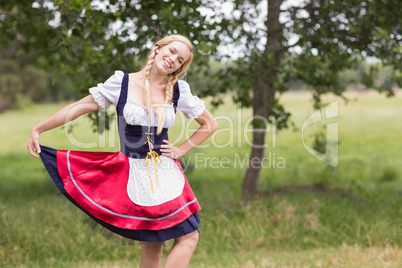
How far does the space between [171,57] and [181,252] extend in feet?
3.89

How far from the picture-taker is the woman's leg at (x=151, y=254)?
3.08 meters

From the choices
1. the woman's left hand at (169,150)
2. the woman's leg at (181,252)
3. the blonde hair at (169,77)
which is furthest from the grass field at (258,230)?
the blonde hair at (169,77)

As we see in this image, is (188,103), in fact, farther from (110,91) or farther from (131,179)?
(131,179)

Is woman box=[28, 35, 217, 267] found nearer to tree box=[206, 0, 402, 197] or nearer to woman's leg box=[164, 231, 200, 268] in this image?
woman's leg box=[164, 231, 200, 268]

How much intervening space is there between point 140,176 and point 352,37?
13.3ft

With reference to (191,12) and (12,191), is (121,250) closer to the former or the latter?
(191,12)

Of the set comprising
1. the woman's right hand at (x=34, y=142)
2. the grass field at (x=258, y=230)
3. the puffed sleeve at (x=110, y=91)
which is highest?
the puffed sleeve at (x=110, y=91)

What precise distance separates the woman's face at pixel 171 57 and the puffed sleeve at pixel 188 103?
0.13 m

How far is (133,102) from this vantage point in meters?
2.93

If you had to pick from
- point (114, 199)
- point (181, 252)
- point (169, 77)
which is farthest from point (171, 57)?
point (181, 252)

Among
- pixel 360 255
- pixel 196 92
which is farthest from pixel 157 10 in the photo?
pixel 360 255

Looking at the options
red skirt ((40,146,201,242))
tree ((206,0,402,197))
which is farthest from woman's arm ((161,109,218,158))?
tree ((206,0,402,197))

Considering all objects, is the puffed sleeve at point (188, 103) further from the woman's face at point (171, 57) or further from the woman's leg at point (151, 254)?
the woman's leg at point (151, 254)

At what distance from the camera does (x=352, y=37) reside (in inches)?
235
